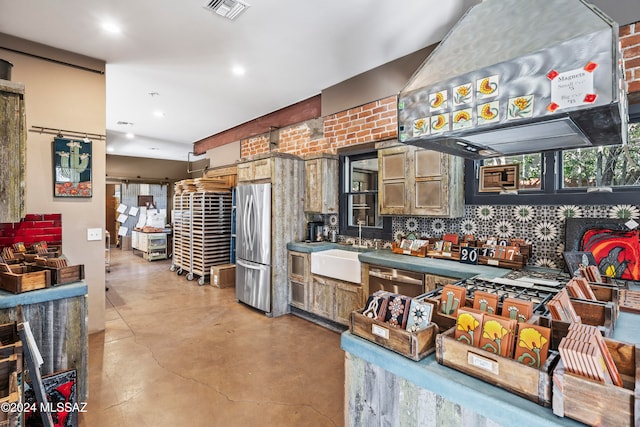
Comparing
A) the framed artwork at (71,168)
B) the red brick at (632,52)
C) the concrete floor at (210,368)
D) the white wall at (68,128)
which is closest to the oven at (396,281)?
the concrete floor at (210,368)

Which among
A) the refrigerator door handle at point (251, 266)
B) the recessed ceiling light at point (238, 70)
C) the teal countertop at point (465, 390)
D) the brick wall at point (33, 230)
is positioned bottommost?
the refrigerator door handle at point (251, 266)

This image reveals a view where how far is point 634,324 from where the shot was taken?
59.1 inches

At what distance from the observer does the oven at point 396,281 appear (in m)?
2.92

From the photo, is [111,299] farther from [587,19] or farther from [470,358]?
[587,19]

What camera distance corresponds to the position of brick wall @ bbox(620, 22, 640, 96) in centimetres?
235

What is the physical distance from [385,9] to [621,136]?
83.7 inches

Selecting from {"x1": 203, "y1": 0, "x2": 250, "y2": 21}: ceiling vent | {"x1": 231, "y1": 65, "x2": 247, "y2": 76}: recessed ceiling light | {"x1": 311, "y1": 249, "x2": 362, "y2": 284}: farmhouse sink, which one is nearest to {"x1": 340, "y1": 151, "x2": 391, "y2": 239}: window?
{"x1": 311, "y1": 249, "x2": 362, "y2": 284}: farmhouse sink

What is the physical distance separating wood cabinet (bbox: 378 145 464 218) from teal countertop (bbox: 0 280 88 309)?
9.26ft

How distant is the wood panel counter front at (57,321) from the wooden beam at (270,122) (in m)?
3.74

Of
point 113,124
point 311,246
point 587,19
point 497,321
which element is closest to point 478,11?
point 587,19

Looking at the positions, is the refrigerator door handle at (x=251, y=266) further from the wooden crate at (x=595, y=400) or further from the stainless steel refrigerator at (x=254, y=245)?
the wooden crate at (x=595, y=400)

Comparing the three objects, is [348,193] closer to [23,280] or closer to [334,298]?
[334,298]

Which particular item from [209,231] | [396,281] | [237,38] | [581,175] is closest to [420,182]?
[396,281]

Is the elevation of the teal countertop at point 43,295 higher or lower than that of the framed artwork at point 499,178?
lower
